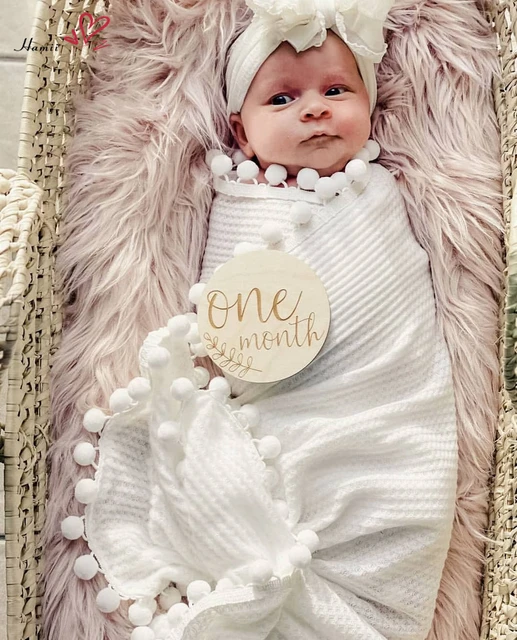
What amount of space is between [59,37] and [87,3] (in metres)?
0.08

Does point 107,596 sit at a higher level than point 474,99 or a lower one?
lower

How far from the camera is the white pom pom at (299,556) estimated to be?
0.98 m

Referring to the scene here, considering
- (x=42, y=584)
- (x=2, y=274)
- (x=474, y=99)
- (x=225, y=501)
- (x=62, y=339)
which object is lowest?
(x=42, y=584)

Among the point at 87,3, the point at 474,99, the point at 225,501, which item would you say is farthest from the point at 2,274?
the point at 474,99

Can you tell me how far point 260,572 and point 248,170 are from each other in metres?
0.56

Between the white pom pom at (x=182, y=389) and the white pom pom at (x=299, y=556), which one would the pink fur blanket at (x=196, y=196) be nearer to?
the white pom pom at (x=182, y=389)

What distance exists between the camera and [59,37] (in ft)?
3.81

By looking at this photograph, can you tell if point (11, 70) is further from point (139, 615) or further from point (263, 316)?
A: point (139, 615)

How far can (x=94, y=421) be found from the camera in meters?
1.09

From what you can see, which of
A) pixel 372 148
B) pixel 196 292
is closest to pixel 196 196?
pixel 196 292

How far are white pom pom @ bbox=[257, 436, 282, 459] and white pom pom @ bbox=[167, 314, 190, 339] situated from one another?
0.18 meters

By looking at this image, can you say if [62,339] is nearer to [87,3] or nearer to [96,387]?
[96,387]

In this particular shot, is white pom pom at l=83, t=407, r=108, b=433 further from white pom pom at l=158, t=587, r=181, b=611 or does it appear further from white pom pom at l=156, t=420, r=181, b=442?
white pom pom at l=158, t=587, r=181, b=611

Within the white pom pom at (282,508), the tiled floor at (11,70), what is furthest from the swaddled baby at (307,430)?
the tiled floor at (11,70)
